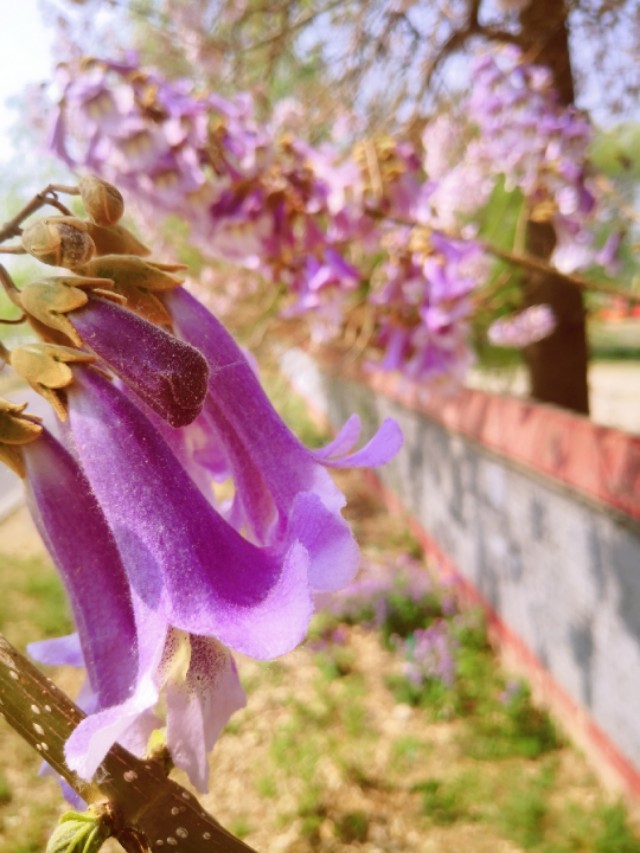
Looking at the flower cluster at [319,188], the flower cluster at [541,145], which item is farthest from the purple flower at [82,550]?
the flower cluster at [541,145]

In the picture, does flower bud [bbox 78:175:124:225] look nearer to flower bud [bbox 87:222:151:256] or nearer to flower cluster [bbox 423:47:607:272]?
flower bud [bbox 87:222:151:256]

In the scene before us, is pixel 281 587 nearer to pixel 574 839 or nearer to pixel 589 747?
pixel 574 839

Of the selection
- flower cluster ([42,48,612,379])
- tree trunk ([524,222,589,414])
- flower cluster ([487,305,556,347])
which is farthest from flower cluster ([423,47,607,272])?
flower cluster ([487,305,556,347])

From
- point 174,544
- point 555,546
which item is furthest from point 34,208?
point 555,546

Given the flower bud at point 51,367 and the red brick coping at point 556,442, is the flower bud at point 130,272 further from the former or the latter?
the red brick coping at point 556,442

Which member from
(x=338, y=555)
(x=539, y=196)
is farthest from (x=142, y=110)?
(x=338, y=555)

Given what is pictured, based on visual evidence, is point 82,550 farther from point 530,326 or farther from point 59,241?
point 530,326
